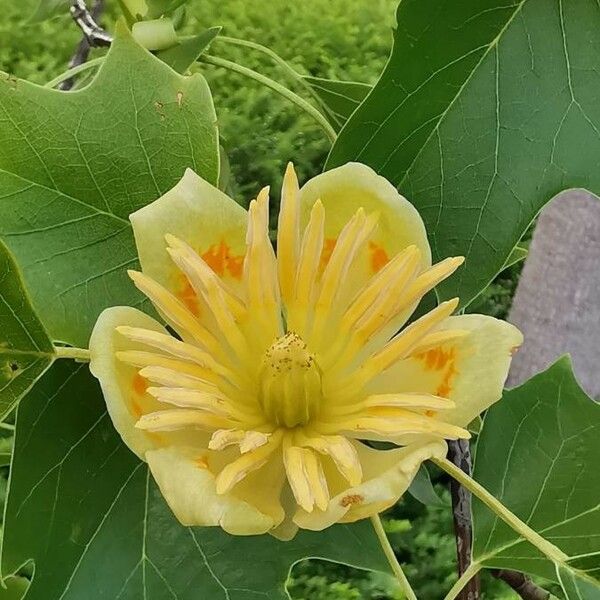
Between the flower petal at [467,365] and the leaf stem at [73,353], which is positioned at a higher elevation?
the leaf stem at [73,353]

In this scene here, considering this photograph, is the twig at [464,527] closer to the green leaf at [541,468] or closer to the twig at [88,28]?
the green leaf at [541,468]

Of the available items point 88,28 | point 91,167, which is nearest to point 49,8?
point 88,28

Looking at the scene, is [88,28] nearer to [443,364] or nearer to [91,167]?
[91,167]

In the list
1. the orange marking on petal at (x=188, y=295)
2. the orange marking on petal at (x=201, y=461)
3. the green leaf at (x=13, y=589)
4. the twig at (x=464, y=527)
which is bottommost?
the green leaf at (x=13, y=589)

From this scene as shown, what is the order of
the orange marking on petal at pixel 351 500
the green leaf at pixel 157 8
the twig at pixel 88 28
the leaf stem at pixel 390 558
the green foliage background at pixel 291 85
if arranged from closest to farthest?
the orange marking on petal at pixel 351 500 → the leaf stem at pixel 390 558 → the green leaf at pixel 157 8 → the twig at pixel 88 28 → the green foliage background at pixel 291 85

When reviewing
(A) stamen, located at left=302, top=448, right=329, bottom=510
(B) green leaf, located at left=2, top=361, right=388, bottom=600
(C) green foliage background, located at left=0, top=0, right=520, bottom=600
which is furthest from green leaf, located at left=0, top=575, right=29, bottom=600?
(C) green foliage background, located at left=0, top=0, right=520, bottom=600

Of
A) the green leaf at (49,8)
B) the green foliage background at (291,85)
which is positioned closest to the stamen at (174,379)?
the green leaf at (49,8)

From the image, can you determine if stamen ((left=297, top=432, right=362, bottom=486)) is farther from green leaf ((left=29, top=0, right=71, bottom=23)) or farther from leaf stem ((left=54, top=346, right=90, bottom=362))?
green leaf ((left=29, top=0, right=71, bottom=23))
